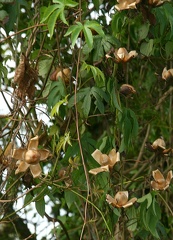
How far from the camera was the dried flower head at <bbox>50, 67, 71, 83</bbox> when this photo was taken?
80.0 inches

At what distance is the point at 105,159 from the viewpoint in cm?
195

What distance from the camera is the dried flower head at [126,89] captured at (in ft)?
6.48

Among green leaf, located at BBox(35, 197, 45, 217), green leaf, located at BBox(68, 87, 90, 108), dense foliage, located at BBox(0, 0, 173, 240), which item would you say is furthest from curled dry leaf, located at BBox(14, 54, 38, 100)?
green leaf, located at BBox(35, 197, 45, 217)

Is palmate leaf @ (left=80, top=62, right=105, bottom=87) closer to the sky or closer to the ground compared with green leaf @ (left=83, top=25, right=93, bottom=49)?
closer to the ground

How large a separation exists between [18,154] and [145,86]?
1.07 metres

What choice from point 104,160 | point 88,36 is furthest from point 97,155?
point 88,36

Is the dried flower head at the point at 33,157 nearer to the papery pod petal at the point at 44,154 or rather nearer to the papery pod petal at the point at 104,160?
the papery pod petal at the point at 44,154

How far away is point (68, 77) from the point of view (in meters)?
2.04

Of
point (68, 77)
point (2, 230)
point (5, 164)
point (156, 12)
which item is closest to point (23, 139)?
point (5, 164)

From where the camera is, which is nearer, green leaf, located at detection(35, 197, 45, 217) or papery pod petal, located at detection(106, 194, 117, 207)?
papery pod petal, located at detection(106, 194, 117, 207)

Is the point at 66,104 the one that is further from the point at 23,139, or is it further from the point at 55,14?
the point at 55,14

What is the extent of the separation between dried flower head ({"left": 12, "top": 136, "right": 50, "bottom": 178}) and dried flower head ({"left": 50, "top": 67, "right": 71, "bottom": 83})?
0.84ft

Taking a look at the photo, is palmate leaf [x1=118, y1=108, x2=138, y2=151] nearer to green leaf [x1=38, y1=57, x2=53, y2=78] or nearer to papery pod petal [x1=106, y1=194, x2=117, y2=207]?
papery pod petal [x1=106, y1=194, x2=117, y2=207]

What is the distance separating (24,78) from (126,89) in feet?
0.91
